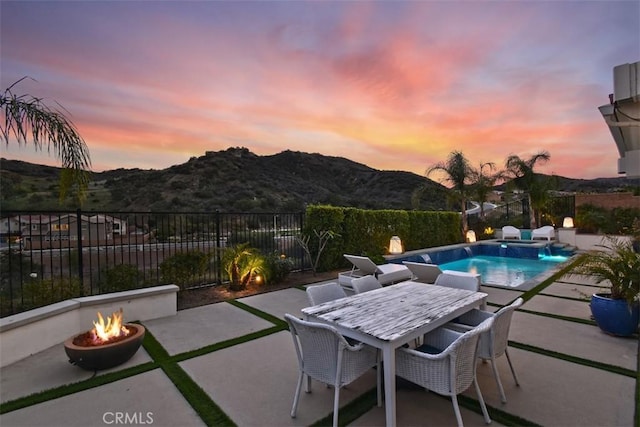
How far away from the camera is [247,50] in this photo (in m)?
8.77

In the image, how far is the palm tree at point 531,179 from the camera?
50.4ft

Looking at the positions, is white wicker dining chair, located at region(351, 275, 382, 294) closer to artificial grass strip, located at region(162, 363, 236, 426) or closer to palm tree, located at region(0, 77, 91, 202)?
artificial grass strip, located at region(162, 363, 236, 426)

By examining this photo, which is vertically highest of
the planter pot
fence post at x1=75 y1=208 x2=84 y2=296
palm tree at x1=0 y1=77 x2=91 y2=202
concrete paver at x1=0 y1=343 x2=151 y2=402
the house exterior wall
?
palm tree at x1=0 y1=77 x2=91 y2=202

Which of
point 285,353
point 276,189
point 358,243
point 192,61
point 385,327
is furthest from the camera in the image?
point 276,189

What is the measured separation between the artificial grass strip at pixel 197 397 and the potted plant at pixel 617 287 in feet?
15.4

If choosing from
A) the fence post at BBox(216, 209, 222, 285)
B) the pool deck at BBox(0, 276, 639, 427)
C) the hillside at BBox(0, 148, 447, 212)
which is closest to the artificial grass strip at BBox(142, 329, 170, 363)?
the pool deck at BBox(0, 276, 639, 427)

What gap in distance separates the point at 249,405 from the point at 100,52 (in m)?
7.95

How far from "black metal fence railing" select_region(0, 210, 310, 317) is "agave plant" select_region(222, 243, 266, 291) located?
28cm

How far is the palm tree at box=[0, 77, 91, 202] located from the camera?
3.46 meters

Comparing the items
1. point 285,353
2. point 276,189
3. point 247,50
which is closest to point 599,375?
point 285,353

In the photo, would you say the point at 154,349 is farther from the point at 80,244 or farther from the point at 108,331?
the point at 80,244

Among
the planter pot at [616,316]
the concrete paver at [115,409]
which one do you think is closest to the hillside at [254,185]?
the concrete paver at [115,409]

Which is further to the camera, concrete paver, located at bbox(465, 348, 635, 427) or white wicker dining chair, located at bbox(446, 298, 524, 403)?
white wicker dining chair, located at bbox(446, 298, 524, 403)

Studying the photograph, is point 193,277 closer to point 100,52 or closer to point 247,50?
point 100,52
